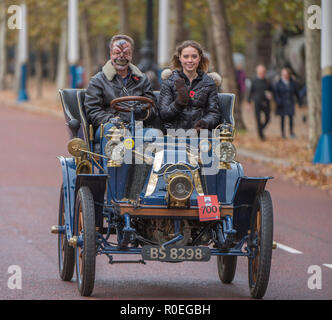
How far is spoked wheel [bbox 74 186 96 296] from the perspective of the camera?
23.0ft

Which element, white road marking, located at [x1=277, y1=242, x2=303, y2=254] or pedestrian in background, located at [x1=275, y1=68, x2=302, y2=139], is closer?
white road marking, located at [x1=277, y1=242, x2=303, y2=254]

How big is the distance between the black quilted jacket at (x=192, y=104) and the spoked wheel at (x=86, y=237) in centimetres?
108

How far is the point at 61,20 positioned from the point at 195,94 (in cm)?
4248

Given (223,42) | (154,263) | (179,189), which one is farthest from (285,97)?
(179,189)

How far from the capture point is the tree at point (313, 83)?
19703mm

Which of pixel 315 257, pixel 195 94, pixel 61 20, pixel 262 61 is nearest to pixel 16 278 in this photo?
pixel 195 94

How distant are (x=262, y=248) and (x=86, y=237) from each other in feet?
4.09

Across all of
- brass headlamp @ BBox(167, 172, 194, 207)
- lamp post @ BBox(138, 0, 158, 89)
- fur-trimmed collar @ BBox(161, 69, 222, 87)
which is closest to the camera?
brass headlamp @ BBox(167, 172, 194, 207)

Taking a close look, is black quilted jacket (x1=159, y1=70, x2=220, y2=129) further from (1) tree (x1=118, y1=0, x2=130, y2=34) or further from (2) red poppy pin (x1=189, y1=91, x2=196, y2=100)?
(1) tree (x1=118, y1=0, x2=130, y2=34)

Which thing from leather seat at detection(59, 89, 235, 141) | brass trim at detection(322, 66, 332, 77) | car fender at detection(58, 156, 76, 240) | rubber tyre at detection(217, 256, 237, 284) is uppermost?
brass trim at detection(322, 66, 332, 77)

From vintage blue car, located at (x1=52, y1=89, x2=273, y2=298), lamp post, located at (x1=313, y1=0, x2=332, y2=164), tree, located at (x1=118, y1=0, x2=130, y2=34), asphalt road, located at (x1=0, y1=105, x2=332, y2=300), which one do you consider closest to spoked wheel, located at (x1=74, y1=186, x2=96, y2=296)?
vintage blue car, located at (x1=52, y1=89, x2=273, y2=298)

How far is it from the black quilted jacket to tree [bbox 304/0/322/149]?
465 inches

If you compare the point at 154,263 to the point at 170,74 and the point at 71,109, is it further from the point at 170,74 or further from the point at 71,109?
the point at 170,74
